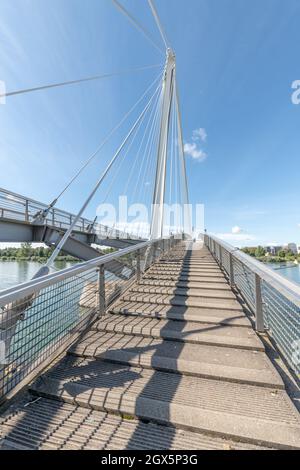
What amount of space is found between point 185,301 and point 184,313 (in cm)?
45

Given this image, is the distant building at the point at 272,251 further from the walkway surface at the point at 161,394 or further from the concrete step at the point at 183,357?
the concrete step at the point at 183,357

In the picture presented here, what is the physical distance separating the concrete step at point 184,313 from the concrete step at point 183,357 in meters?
0.49

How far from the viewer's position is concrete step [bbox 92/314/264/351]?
2.29 m

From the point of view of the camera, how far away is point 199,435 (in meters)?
1.36

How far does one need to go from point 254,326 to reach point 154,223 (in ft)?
20.8

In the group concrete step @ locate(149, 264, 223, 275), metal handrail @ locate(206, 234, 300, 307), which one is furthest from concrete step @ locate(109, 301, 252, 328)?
concrete step @ locate(149, 264, 223, 275)

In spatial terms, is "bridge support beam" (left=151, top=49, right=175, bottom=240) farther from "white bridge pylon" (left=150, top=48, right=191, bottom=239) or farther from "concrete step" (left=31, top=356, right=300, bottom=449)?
"concrete step" (left=31, top=356, right=300, bottom=449)

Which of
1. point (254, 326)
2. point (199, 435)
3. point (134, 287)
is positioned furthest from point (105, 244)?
point (199, 435)

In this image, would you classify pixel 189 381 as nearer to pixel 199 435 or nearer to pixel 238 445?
pixel 199 435

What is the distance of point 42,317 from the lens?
6.25 ft

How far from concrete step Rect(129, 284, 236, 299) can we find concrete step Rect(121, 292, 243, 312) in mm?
76

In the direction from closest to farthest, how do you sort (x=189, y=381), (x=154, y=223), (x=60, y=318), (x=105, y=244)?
1. (x=189, y=381)
2. (x=60, y=318)
3. (x=154, y=223)
4. (x=105, y=244)

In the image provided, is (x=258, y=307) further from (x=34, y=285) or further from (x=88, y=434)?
(x=34, y=285)

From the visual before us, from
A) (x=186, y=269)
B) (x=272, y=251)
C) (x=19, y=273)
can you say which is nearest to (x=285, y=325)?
(x=186, y=269)
